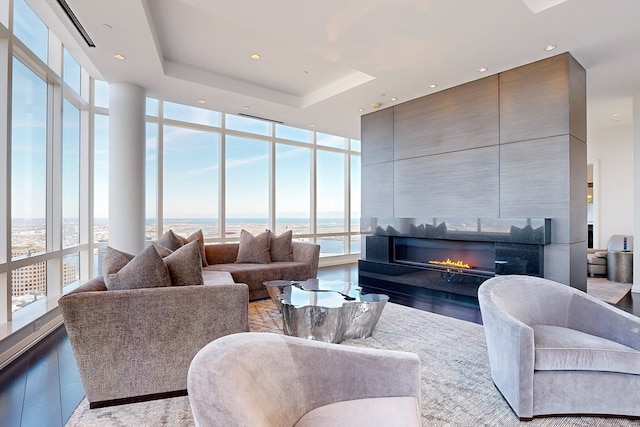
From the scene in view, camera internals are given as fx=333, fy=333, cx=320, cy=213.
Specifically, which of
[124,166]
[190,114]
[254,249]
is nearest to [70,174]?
[124,166]

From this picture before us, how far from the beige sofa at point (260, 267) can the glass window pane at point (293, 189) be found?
2119mm

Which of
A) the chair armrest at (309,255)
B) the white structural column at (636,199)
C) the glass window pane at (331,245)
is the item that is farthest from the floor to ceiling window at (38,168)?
the white structural column at (636,199)

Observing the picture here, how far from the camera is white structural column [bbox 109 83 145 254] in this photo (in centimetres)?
453

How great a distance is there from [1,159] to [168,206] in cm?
291

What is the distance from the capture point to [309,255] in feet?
16.8

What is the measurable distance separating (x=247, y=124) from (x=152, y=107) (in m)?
1.79

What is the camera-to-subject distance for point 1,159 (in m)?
3.02

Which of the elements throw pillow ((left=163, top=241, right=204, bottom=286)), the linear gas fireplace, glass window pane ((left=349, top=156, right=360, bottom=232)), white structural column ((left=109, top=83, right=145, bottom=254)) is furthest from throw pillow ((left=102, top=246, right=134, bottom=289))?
glass window pane ((left=349, top=156, right=360, bottom=232))

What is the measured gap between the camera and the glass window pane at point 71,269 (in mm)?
4465

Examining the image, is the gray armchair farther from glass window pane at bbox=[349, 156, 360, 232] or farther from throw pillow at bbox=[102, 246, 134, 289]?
glass window pane at bbox=[349, 156, 360, 232]

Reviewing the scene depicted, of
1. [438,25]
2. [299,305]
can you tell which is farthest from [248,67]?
[299,305]

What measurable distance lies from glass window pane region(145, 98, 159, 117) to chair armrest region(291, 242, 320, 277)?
339cm

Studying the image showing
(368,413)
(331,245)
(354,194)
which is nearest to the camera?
(368,413)

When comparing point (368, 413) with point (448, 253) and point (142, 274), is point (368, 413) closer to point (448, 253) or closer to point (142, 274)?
point (142, 274)
